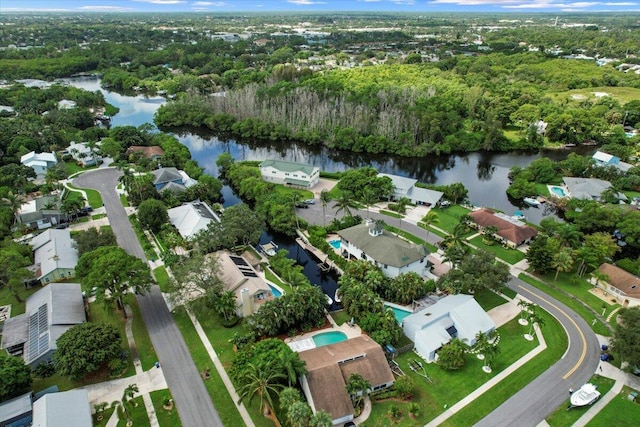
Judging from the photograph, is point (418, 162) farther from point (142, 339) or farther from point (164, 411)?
point (164, 411)

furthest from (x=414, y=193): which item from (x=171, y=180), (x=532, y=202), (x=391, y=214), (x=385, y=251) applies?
(x=171, y=180)

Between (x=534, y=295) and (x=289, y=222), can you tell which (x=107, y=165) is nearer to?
(x=289, y=222)

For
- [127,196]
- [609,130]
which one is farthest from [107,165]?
[609,130]

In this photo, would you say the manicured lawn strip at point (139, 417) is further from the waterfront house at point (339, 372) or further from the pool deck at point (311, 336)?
the pool deck at point (311, 336)

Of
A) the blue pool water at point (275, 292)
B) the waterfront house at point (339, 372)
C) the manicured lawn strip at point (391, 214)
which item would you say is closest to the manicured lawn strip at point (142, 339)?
the blue pool water at point (275, 292)

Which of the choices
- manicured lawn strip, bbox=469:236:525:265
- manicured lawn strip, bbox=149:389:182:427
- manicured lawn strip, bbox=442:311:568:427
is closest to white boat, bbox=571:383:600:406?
manicured lawn strip, bbox=442:311:568:427
